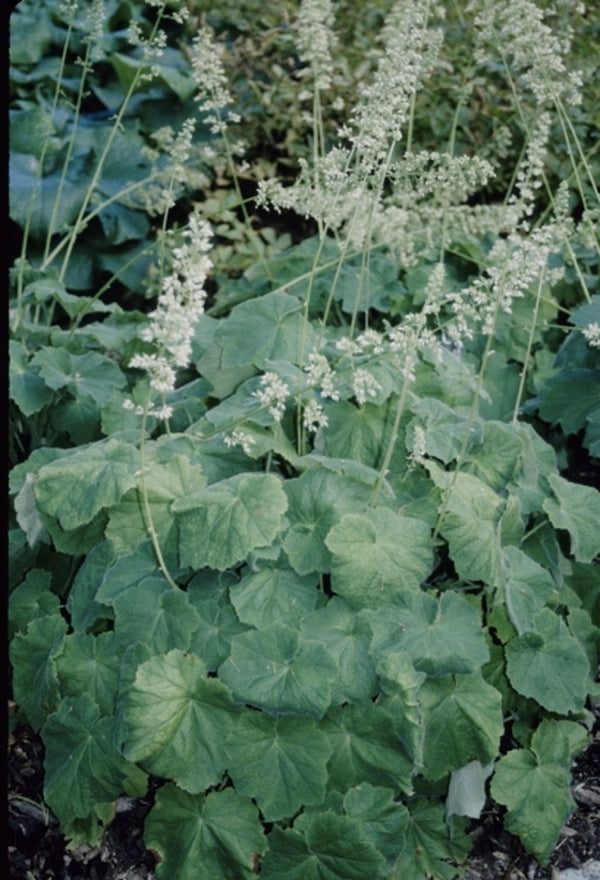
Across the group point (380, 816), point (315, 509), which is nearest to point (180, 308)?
point (315, 509)

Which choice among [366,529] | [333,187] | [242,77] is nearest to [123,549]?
[366,529]

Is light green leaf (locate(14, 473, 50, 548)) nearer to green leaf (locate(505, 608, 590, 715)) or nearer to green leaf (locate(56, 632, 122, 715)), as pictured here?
green leaf (locate(56, 632, 122, 715))

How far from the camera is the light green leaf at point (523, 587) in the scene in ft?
7.98

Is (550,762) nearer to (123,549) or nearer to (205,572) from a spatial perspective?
(205,572)

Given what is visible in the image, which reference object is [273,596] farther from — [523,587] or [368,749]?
[523,587]

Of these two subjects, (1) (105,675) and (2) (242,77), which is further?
(2) (242,77)

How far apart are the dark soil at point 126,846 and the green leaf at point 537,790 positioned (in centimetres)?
10

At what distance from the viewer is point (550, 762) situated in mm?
2408

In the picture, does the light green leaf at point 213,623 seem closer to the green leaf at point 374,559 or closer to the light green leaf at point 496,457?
the green leaf at point 374,559

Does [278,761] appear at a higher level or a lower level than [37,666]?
higher

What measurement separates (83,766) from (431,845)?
84 centimetres

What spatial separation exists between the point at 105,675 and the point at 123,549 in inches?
12.5

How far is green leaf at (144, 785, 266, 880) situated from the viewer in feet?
7.05

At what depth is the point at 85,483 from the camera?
239 centimetres
